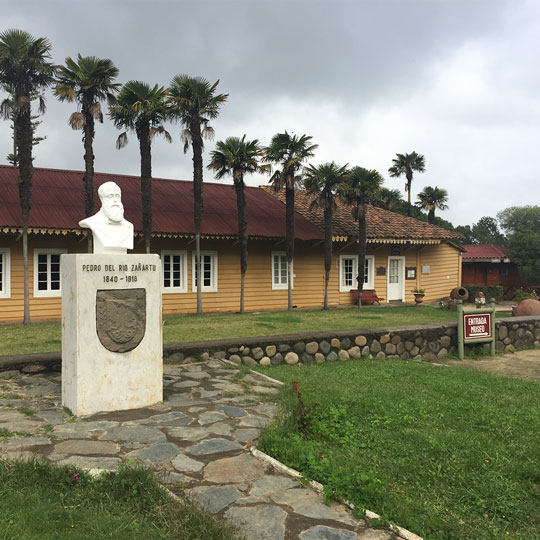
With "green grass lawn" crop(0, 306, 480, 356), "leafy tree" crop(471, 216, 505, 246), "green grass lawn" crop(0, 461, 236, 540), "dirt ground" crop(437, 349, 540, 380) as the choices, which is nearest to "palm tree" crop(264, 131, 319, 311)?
"green grass lawn" crop(0, 306, 480, 356)

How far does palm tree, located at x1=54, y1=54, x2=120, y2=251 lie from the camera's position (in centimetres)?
1377

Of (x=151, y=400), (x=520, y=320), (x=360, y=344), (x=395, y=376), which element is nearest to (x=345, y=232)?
(x=520, y=320)

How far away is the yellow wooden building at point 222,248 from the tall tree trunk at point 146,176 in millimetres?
661

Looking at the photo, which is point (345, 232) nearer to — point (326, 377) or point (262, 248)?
point (262, 248)

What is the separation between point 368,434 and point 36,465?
2.86m

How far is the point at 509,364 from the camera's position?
31.3 feet

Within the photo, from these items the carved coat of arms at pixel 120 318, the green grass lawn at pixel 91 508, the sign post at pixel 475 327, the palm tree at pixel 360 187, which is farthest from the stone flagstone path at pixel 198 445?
the palm tree at pixel 360 187

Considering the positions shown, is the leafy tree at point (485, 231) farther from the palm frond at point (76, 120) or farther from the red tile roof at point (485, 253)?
the palm frond at point (76, 120)

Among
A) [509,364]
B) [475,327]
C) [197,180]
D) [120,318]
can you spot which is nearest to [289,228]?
[197,180]

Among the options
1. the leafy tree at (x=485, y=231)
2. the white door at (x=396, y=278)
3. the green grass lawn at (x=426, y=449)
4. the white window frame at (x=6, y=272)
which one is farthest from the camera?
the leafy tree at (x=485, y=231)

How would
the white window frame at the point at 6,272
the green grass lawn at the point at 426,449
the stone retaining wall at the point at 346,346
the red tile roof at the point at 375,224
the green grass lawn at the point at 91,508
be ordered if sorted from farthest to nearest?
the red tile roof at the point at 375,224 < the white window frame at the point at 6,272 < the stone retaining wall at the point at 346,346 < the green grass lawn at the point at 426,449 < the green grass lawn at the point at 91,508

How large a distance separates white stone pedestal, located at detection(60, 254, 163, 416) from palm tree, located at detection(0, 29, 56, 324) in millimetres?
8874

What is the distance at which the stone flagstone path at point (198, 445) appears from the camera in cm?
315

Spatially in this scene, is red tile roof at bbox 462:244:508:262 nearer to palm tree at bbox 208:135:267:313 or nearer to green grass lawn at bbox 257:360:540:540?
palm tree at bbox 208:135:267:313
